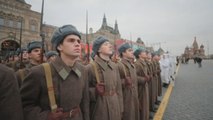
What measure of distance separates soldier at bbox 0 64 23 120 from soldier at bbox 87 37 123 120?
128 centimetres

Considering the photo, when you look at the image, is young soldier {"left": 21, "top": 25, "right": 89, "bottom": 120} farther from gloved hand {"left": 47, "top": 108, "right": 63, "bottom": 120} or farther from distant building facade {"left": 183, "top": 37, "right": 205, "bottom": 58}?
distant building facade {"left": 183, "top": 37, "right": 205, "bottom": 58}

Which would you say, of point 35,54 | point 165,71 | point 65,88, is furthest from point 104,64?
point 165,71

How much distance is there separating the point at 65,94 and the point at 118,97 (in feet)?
4.54

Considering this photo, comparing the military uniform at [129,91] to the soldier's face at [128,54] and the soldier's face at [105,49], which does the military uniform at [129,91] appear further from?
the soldier's face at [105,49]

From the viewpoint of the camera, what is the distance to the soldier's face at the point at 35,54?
359 centimetres

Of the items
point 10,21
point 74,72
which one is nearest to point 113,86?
point 74,72

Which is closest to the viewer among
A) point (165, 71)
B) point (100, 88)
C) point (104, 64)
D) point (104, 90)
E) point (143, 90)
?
point (100, 88)

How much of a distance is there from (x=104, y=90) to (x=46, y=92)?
1079mm

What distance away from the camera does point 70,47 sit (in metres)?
2.20

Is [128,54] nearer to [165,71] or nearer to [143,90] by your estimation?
[143,90]

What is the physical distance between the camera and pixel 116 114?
285cm

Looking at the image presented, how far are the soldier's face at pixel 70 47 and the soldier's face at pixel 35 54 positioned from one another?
1550mm

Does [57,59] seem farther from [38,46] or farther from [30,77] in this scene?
[38,46]

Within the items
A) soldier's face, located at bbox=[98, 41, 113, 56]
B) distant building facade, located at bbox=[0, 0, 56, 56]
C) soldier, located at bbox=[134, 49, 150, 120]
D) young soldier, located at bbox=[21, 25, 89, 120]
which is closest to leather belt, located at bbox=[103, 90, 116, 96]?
young soldier, located at bbox=[21, 25, 89, 120]
